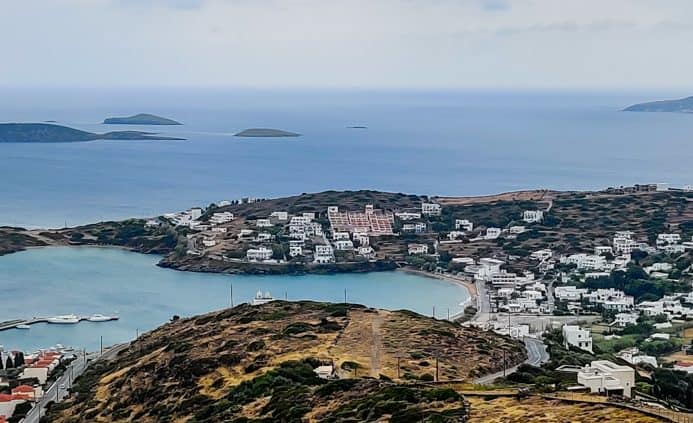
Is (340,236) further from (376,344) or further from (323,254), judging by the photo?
(376,344)

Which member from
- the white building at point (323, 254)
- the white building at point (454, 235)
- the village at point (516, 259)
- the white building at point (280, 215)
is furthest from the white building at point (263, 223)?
the white building at point (454, 235)

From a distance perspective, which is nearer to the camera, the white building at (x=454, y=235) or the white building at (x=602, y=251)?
the white building at (x=602, y=251)

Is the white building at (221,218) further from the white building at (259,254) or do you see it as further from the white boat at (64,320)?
the white boat at (64,320)

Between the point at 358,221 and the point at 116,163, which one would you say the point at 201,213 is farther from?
the point at 116,163

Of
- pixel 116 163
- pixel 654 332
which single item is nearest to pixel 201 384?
pixel 654 332

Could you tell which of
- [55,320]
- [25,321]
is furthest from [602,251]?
[25,321]

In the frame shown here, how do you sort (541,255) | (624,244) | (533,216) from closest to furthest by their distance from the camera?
(624,244)
(541,255)
(533,216)
